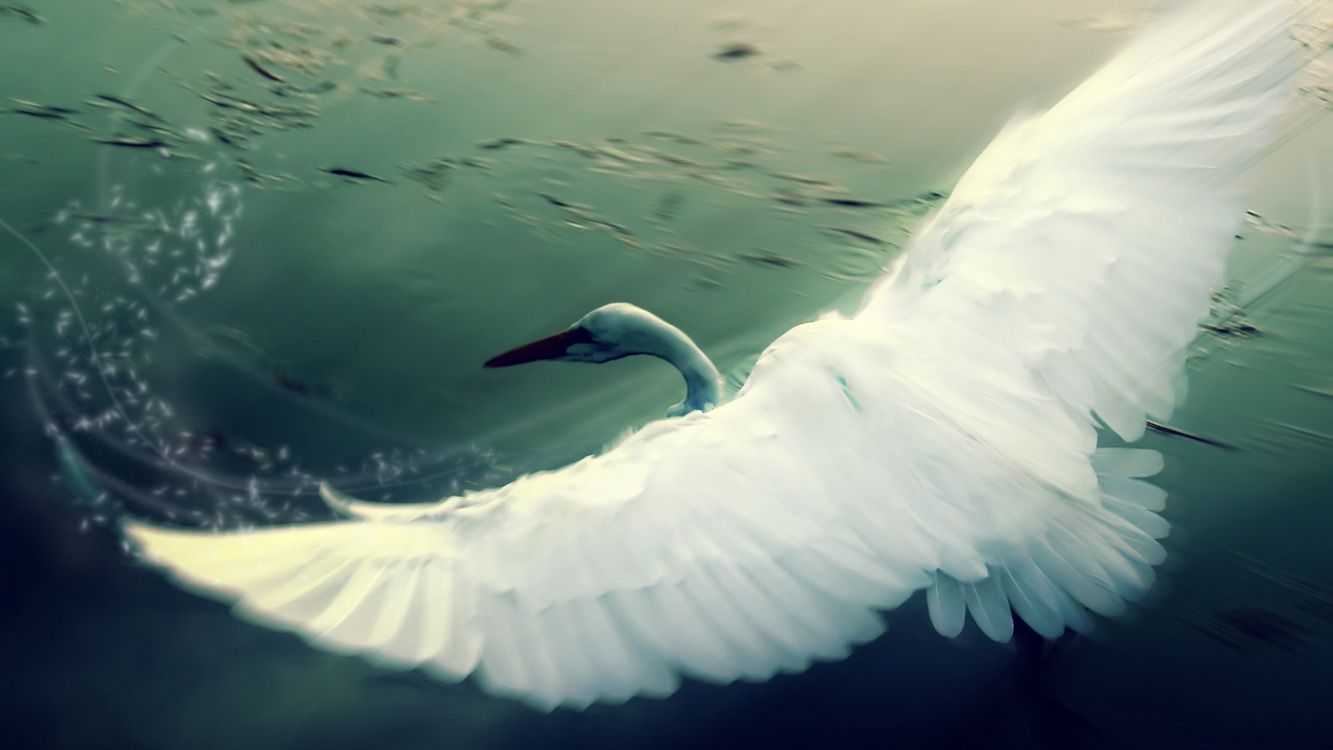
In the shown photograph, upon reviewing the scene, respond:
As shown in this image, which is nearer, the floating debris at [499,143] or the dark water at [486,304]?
the dark water at [486,304]

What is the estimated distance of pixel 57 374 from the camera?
663mm

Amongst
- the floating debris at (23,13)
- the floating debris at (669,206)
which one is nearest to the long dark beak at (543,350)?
the floating debris at (669,206)

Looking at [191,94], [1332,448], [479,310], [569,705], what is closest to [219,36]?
[191,94]

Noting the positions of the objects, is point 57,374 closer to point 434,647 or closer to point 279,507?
point 279,507

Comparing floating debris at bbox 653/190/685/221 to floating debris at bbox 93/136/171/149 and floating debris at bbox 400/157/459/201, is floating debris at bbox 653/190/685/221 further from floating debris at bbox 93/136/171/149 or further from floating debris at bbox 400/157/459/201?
floating debris at bbox 93/136/171/149

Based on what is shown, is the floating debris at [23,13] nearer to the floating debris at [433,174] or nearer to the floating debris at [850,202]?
the floating debris at [433,174]

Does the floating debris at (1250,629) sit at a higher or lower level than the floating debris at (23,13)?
lower

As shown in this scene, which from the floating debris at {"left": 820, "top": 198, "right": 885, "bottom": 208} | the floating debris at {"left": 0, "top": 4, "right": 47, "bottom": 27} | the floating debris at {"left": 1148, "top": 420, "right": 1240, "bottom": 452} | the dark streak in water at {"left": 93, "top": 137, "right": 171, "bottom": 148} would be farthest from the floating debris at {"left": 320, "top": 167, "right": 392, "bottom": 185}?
the floating debris at {"left": 1148, "top": 420, "right": 1240, "bottom": 452}

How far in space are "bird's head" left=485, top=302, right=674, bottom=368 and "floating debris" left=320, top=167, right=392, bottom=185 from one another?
0.58ft

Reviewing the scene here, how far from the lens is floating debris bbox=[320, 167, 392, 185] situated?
733mm

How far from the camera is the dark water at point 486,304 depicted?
633 millimetres

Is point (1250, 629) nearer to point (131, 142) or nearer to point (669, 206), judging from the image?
point (669, 206)

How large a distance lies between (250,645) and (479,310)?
11.0 inches

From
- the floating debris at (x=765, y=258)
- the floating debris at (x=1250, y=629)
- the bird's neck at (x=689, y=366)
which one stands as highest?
the floating debris at (x=765, y=258)
